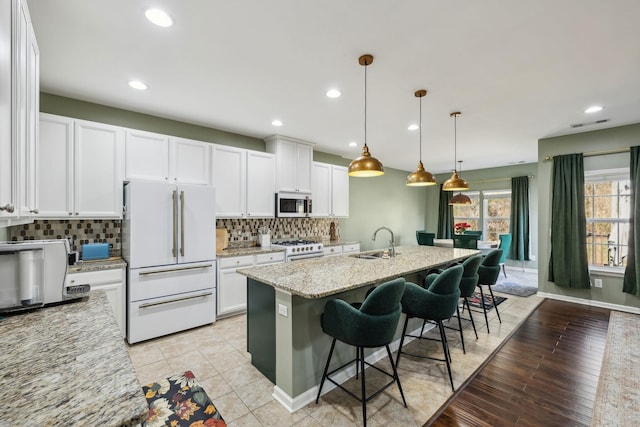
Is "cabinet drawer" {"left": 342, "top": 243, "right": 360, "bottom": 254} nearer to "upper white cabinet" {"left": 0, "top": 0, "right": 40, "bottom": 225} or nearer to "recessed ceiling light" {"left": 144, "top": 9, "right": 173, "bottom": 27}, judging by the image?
"recessed ceiling light" {"left": 144, "top": 9, "right": 173, "bottom": 27}

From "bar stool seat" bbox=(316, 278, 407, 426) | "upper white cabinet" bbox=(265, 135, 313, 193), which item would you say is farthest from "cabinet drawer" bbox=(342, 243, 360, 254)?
"bar stool seat" bbox=(316, 278, 407, 426)

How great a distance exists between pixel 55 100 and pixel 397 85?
3.71 metres

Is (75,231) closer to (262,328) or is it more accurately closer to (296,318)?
(262,328)

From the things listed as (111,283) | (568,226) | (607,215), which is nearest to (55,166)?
(111,283)

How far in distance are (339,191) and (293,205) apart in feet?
4.11

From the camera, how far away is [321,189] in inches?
211

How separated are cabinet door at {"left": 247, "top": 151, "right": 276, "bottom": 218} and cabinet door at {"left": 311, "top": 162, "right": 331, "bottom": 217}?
88 cm

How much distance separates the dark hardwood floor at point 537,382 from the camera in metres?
2.00

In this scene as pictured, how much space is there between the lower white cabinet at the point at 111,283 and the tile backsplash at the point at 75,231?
2.05ft

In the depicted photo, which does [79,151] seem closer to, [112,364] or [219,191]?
[219,191]

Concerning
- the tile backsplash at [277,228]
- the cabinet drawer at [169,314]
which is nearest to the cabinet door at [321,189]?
the tile backsplash at [277,228]

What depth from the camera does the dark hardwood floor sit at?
200cm

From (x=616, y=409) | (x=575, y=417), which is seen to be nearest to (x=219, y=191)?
(x=575, y=417)

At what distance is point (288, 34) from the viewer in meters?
2.10
